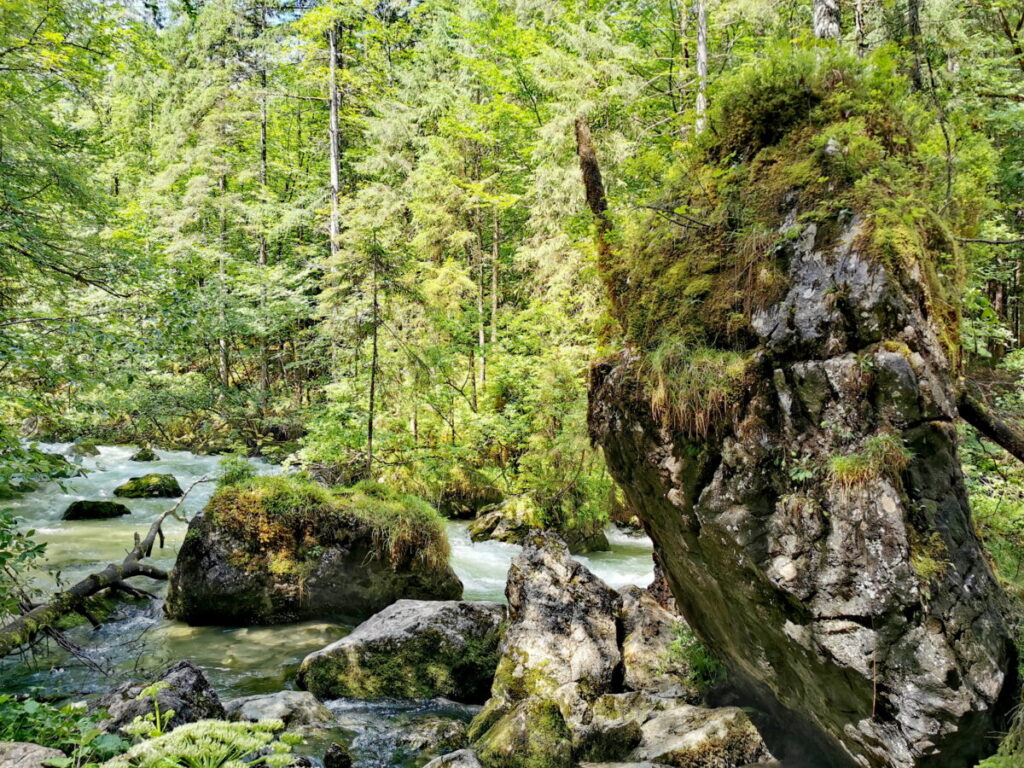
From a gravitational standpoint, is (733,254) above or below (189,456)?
above

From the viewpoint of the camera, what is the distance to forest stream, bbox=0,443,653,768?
6297 mm

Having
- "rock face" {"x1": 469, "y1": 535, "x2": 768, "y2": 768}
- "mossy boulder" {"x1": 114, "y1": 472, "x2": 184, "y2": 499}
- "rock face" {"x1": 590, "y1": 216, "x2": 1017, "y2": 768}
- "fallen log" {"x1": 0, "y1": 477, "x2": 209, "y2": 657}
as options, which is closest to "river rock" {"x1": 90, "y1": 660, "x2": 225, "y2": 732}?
"fallen log" {"x1": 0, "y1": 477, "x2": 209, "y2": 657}

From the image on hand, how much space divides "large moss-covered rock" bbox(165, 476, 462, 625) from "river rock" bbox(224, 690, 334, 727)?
94.9 inches

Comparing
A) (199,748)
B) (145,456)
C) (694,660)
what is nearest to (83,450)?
(145,456)

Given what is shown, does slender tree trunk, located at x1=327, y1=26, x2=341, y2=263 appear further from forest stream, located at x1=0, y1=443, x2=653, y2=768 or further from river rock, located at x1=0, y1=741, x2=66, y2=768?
river rock, located at x1=0, y1=741, x2=66, y2=768

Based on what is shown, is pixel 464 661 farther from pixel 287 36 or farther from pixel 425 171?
pixel 287 36

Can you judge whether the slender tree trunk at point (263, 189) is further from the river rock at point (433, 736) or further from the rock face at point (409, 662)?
the river rock at point (433, 736)

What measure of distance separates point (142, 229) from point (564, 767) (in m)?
Result: 15.9

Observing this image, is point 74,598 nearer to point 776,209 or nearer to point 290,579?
point 290,579

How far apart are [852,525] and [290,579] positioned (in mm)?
7827

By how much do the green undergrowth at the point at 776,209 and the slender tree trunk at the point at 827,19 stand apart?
0.79 metres

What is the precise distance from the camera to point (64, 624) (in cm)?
758

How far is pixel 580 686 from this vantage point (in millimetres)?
6035

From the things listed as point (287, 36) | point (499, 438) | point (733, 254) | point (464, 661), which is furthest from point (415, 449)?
point (287, 36)
